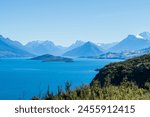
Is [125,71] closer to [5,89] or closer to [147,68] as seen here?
[147,68]

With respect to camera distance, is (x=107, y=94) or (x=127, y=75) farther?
(x=127, y=75)

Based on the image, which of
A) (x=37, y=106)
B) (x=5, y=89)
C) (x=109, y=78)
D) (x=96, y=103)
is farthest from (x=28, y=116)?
(x=5, y=89)

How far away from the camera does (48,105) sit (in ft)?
19.4

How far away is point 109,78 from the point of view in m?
63.3

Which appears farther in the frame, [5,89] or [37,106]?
[5,89]

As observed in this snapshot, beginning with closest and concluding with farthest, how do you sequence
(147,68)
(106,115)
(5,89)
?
(106,115) → (147,68) → (5,89)

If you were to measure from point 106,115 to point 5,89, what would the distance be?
98.0 m

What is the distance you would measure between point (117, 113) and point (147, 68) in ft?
191

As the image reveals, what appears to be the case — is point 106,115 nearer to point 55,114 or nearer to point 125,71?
point 55,114

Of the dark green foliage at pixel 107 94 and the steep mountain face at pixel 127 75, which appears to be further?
the steep mountain face at pixel 127 75

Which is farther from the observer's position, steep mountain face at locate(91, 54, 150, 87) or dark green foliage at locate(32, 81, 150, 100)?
steep mountain face at locate(91, 54, 150, 87)

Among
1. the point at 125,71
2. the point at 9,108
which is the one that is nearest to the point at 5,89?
the point at 125,71

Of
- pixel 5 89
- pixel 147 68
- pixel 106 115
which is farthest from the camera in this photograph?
pixel 5 89

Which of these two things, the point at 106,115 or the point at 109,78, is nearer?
the point at 106,115
